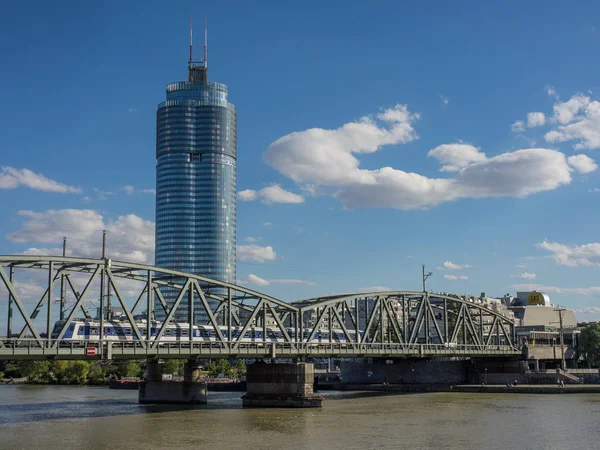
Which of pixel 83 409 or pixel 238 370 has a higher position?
pixel 238 370

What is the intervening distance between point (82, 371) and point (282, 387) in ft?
300

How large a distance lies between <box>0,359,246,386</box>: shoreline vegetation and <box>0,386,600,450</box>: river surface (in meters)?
69.7

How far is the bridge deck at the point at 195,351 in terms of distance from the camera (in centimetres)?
6379

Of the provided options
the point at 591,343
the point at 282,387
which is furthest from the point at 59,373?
the point at 591,343

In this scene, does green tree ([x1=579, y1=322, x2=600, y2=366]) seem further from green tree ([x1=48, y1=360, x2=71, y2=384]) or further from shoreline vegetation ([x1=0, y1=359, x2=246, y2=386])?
green tree ([x1=48, y1=360, x2=71, y2=384])

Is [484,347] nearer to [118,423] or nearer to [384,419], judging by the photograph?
[384,419]

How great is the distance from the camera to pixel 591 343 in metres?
152

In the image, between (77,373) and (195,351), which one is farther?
(77,373)

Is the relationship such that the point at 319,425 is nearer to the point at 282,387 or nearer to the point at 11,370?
the point at 282,387

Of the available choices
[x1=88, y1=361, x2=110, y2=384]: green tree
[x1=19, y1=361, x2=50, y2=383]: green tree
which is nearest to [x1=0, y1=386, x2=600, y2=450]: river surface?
[x1=88, y1=361, x2=110, y2=384]: green tree

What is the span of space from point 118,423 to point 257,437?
55.7 ft

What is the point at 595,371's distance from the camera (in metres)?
130

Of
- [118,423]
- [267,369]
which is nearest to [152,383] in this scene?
[267,369]

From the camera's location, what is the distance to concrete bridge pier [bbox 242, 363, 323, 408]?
87.2m
